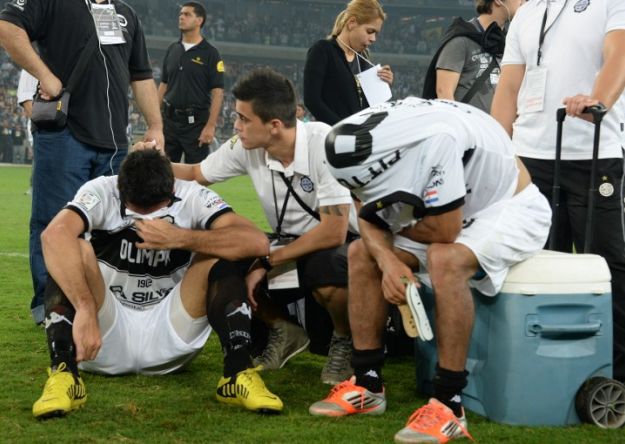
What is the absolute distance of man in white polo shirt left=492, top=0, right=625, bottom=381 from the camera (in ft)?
12.9

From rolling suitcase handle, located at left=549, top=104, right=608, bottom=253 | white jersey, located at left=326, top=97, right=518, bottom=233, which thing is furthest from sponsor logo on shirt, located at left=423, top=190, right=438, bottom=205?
rolling suitcase handle, located at left=549, top=104, right=608, bottom=253

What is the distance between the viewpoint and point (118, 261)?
4.17 metres

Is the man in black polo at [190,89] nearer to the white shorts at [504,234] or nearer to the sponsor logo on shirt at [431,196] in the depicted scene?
the white shorts at [504,234]

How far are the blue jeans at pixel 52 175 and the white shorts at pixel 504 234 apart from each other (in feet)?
7.61

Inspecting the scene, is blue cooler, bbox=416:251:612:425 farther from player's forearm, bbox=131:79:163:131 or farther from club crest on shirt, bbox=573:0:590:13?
player's forearm, bbox=131:79:163:131

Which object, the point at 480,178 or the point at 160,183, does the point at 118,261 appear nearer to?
the point at 160,183

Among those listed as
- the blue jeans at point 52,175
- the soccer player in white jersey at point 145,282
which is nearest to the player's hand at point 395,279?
the soccer player in white jersey at point 145,282

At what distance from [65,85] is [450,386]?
2.86 meters

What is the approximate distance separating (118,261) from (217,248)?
1.52 ft

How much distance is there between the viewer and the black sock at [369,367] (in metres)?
3.75

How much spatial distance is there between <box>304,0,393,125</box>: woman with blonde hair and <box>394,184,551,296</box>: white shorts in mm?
2850

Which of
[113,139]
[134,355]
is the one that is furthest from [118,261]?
[113,139]

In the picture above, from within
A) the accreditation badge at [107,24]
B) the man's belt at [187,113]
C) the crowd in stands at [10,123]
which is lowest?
the crowd in stands at [10,123]

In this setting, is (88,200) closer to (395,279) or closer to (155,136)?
(395,279)
